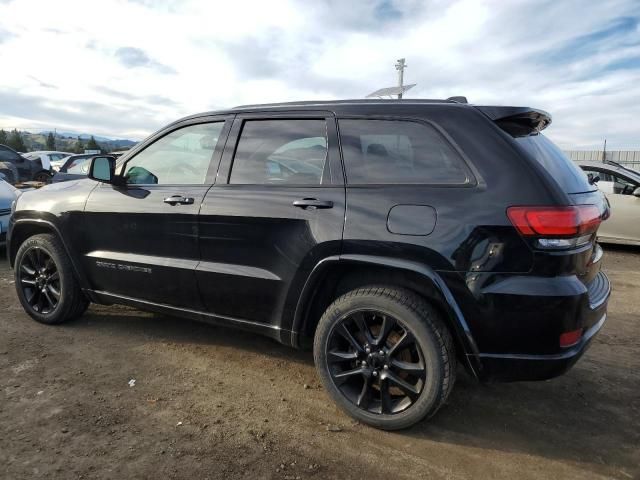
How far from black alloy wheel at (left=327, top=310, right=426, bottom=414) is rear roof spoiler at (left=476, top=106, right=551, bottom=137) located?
1.19 metres

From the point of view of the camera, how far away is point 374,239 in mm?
2598

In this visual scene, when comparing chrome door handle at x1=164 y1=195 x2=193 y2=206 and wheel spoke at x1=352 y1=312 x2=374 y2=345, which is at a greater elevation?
chrome door handle at x1=164 y1=195 x2=193 y2=206

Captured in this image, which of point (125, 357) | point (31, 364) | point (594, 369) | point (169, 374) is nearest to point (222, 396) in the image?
point (169, 374)

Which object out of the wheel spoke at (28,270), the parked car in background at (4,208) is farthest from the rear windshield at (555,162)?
the parked car in background at (4,208)

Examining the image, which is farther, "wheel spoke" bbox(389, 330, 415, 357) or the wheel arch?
"wheel spoke" bbox(389, 330, 415, 357)

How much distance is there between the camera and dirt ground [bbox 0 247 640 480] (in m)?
2.39

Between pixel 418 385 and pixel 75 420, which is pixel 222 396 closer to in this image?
pixel 75 420

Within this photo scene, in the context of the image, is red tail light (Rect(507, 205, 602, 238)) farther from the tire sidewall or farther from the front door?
the front door

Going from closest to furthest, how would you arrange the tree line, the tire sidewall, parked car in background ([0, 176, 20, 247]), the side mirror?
the tire sidewall, the side mirror, parked car in background ([0, 176, 20, 247]), the tree line

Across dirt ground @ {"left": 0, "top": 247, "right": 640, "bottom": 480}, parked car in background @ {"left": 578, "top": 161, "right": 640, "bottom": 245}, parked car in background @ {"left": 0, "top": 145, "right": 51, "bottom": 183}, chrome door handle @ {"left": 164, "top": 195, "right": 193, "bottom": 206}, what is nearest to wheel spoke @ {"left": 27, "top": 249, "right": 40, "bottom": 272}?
dirt ground @ {"left": 0, "top": 247, "right": 640, "bottom": 480}

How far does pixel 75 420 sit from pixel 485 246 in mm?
2434

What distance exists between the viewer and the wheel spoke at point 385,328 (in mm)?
2631

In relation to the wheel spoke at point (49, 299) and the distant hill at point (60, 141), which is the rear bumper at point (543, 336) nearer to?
the wheel spoke at point (49, 299)

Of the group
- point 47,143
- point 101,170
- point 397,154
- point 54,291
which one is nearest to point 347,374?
point 397,154
